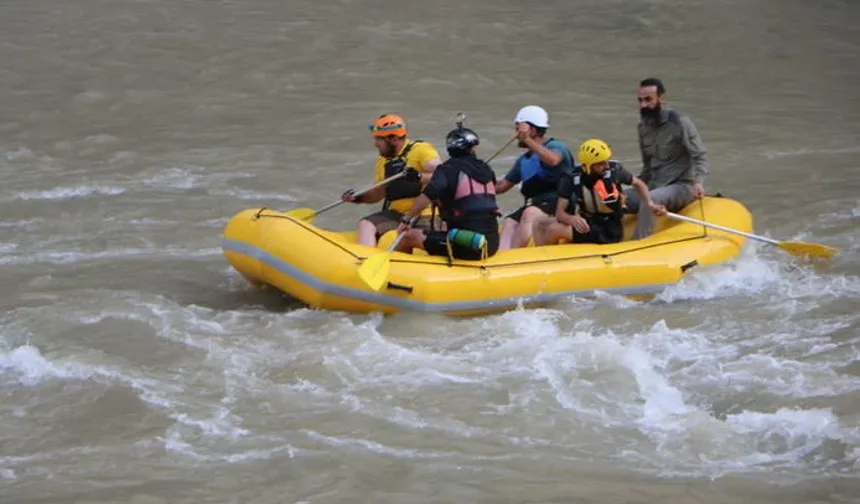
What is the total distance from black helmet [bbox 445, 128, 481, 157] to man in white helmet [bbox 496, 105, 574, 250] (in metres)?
0.59

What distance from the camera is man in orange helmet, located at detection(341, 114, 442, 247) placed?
820 cm

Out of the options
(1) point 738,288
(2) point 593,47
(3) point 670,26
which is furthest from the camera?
(3) point 670,26

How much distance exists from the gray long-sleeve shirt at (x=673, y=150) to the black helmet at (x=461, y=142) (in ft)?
5.09

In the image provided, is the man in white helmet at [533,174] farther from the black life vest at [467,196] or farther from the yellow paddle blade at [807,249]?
the yellow paddle blade at [807,249]

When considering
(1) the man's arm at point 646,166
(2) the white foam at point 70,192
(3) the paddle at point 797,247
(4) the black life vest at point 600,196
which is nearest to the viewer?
(4) the black life vest at point 600,196

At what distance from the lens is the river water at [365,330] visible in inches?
225

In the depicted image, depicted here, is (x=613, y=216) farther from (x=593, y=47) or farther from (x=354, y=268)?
(x=593, y=47)

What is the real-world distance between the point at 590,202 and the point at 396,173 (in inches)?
46.2

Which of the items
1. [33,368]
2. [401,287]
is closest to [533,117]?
[401,287]

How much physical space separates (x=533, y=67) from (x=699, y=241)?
814 centimetres

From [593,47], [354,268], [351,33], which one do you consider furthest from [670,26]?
[354,268]

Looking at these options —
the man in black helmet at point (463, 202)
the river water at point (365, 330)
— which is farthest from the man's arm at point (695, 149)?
the man in black helmet at point (463, 202)

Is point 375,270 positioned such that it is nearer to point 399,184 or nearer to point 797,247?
point 399,184

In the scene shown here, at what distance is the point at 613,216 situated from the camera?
8.18 m
